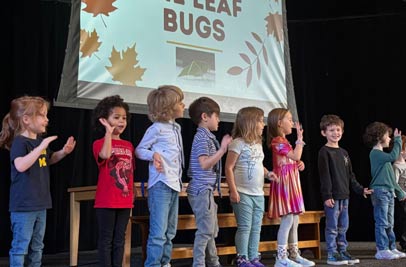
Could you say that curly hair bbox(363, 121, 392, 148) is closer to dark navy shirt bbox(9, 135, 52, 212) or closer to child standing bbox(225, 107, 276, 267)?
child standing bbox(225, 107, 276, 267)

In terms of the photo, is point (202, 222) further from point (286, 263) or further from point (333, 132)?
point (333, 132)

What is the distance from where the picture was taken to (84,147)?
4852mm

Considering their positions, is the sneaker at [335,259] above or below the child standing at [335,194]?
below

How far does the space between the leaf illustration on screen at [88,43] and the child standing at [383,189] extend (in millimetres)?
2088

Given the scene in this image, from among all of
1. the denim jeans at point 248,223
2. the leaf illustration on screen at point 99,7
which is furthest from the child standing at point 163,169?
the leaf illustration on screen at point 99,7

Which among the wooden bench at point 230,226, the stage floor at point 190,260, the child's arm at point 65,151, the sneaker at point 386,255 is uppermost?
the child's arm at point 65,151

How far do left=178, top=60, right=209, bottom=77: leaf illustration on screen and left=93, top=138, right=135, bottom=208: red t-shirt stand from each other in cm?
141

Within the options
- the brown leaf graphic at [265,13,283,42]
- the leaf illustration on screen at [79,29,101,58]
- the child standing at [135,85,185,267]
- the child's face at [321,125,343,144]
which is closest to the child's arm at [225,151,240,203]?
the child standing at [135,85,185,267]

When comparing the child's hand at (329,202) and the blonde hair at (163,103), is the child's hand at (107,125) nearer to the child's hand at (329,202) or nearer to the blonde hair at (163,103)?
the blonde hair at (163,103)

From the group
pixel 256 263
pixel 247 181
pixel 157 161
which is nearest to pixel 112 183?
pixel 157 161

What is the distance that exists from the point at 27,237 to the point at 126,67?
5.46 feet

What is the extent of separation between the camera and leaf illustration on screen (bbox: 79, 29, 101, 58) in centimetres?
364

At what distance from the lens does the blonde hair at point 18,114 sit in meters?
2.63

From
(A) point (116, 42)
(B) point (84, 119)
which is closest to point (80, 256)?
(B) point (84, 119)
